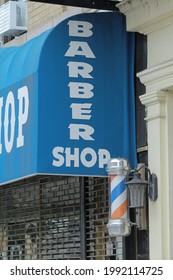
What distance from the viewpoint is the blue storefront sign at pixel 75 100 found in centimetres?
918

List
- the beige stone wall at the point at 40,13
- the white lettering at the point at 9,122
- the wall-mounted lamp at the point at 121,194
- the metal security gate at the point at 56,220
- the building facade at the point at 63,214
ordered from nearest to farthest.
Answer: the wall-mounted lamp at the point at 121,194, the building facade at the point at 63,214, the white lettering at the point at 9,122, the metal security gate at the point at 56,220, the beige stone wall at the point at 40,13

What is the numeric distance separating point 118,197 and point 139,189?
25cm

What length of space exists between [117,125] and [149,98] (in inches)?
18.6

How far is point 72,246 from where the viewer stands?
1086 cm

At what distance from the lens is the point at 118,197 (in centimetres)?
903

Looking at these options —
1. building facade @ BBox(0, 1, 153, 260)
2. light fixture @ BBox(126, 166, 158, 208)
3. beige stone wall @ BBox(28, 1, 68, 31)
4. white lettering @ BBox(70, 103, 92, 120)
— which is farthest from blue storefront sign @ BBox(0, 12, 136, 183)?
beige stone wall @ BBox(28, 1, 68, 31)

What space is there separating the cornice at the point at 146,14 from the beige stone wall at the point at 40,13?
1844 mm

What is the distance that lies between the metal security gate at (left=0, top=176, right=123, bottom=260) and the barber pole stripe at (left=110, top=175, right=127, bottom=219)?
88 centimetres

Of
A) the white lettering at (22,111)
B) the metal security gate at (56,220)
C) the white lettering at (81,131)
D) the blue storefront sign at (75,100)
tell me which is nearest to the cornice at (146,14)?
the blue storefront sign at (75,100)

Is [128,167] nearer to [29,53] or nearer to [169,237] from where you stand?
[169,237]

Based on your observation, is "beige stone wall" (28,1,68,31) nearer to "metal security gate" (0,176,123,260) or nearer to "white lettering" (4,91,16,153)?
"white lettering" (4,91,16,153)

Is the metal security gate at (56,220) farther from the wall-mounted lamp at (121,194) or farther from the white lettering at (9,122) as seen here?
the white lettering at (9,122)

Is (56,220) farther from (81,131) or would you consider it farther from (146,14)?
(146,14)

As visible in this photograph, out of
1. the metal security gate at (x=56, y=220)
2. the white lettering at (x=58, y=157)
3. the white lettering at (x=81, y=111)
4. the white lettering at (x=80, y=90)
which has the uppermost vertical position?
the white lettering at (x=80, y=90)
